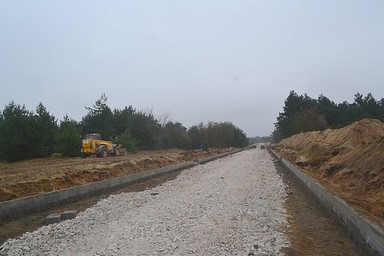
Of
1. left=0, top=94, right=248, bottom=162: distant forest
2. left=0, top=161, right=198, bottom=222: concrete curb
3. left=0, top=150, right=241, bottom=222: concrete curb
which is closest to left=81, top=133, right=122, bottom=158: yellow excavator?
left=0, top=94, right=248, bottom=162: distant forest

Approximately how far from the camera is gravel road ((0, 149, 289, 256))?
668cm

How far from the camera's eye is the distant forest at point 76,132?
117 ft

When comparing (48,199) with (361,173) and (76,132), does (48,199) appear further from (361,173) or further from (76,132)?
(76,132)

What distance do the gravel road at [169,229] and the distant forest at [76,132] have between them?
27605 mm

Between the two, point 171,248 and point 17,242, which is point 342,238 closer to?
point 171,248

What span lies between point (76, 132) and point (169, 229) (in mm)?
32978

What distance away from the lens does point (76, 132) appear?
127 ft

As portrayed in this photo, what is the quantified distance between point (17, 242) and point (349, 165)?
11305 millimetres

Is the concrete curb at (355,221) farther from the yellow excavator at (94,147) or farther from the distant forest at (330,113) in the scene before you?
the distant forest at (330,113)

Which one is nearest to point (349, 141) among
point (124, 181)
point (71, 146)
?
point (124, 181)

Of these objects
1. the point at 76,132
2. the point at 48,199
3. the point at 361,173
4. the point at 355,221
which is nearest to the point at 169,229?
the point at 355,221

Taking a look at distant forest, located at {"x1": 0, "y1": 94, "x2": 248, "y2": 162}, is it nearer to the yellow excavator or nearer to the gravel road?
the yellow excavator

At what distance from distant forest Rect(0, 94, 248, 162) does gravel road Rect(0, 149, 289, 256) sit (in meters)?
27.6

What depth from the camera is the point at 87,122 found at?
2066 inches
